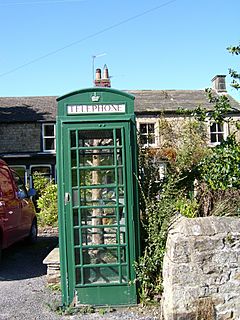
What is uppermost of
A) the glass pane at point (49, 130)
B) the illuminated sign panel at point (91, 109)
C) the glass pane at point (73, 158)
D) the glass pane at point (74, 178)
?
the glass pane at point (49, 130)

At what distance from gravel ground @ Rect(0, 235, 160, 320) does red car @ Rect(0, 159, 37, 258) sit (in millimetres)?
480

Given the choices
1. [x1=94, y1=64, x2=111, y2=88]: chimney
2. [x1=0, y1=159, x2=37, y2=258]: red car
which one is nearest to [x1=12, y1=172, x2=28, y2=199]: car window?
[x1=0, y1=159, x2=37, y2=258]: red car

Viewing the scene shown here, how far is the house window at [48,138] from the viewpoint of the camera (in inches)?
1009

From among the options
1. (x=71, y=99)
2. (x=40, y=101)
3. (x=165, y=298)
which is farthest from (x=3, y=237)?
(x=40, y=101)

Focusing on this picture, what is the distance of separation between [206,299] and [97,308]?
60.6 inches

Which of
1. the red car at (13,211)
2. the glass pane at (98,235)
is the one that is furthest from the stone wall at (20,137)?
the glass pane at (98,235)

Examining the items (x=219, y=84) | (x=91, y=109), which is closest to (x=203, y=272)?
(x=91, y=109)

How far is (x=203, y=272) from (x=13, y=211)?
16.8 feet

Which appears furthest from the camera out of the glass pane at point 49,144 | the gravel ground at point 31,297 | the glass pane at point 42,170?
the glass pane at point 49,144

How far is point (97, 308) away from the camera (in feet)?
19.0

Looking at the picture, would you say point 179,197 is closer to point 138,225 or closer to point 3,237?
point 138,225

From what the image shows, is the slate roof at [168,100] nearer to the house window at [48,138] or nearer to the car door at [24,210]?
the house window at [48,138]

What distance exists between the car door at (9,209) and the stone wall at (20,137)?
1618 cm

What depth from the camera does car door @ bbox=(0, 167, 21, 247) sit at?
8547 millimetres
